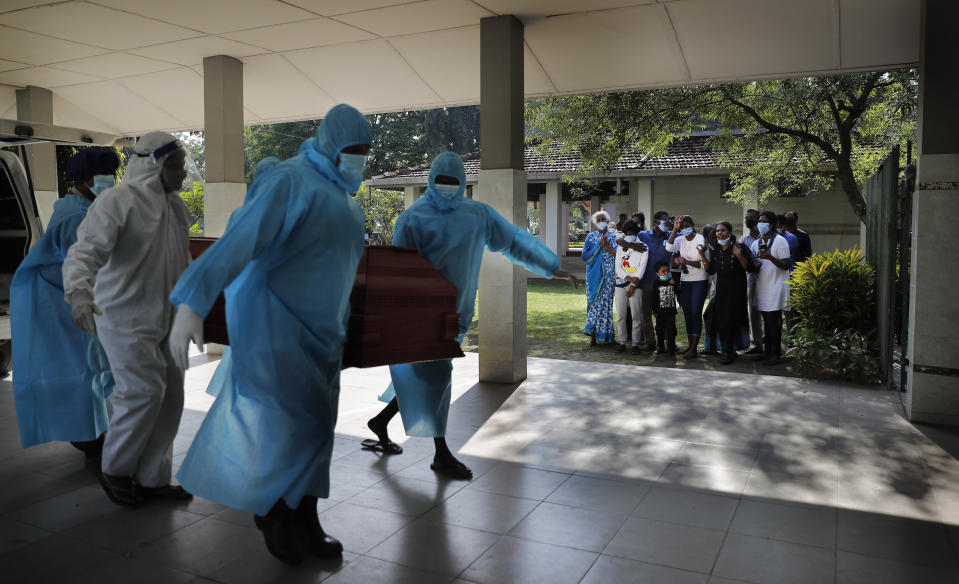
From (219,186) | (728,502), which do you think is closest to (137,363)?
(728,502)

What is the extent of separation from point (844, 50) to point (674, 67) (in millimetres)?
1747

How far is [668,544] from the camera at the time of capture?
3578 millimetres

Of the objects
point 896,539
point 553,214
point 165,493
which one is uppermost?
point 553,214

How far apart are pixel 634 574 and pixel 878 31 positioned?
6.17 m

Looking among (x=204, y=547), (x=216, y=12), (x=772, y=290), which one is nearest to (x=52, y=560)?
(x=204, y=547)

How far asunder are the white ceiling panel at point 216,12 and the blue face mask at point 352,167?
4.28 metres

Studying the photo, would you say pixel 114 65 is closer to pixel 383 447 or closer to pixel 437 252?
pixel 437 252

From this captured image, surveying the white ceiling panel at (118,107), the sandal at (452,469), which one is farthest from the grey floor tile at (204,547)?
the white ceiling panel at (118,107)

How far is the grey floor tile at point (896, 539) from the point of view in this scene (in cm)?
346

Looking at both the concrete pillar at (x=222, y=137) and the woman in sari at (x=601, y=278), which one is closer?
the concrete pillar at (x=222, y=137)

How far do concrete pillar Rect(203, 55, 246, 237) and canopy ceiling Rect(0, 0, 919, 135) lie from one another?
0.82ft

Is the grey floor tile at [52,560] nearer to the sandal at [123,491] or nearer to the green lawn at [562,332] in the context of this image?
the sandal at [123,491]

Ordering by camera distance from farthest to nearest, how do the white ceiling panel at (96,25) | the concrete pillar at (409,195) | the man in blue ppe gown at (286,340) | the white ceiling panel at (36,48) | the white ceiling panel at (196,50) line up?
1. the concrete pillar at (409,195)
2. the white ceiling panel at (196,50)
3. the white ceiling panel at (36,48)
4. the white ceiling panel at (96,25)
5. the man in blue ppe gown at (286,340)

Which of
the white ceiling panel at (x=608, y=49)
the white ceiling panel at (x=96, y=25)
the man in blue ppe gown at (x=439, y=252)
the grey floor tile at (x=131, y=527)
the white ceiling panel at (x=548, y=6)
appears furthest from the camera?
the white ceiling panel at (x=608, y=49)
